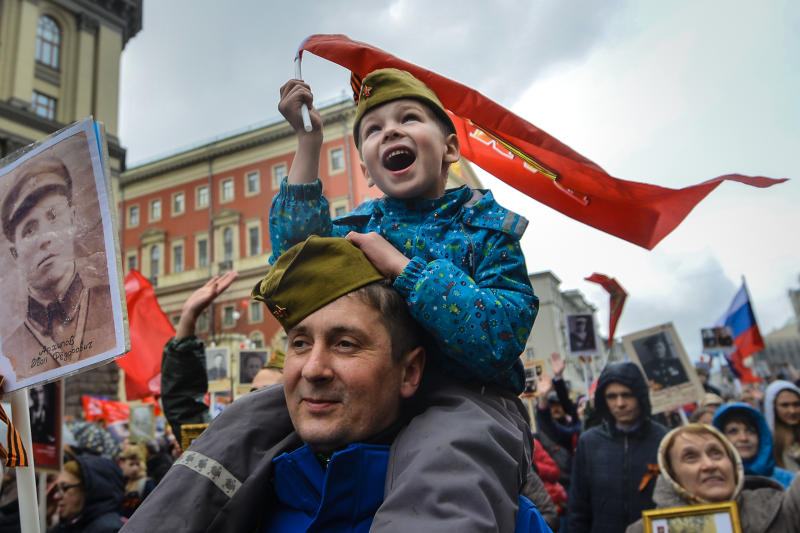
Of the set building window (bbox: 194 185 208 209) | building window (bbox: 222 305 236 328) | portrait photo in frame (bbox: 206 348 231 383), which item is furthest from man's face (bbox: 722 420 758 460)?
building window (bbox: 194 185 208 209)

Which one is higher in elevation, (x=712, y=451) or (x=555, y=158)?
(x=555, y=158)

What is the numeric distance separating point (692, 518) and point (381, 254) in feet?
7.06

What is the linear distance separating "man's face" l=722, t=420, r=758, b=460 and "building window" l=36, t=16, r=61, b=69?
32750 mm

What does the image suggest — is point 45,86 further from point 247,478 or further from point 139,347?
point 247,478

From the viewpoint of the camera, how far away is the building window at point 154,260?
48250mm

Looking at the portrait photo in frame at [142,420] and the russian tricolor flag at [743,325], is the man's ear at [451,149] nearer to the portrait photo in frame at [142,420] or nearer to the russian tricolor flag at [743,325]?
the portrait photo in frame at [142,420]

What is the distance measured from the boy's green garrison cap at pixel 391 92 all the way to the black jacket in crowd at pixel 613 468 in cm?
336

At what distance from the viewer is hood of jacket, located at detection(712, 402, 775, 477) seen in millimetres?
4176

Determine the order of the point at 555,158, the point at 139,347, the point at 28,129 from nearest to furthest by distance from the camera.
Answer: the point at 555,158 < the point at 139,347 < the point at 28,129

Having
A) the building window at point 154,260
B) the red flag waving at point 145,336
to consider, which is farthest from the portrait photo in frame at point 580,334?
the building window at point 154,260

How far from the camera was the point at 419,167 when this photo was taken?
1903 millimetres

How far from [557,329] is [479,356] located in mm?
54313

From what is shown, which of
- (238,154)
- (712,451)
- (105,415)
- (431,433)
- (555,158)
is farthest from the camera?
(238,154)

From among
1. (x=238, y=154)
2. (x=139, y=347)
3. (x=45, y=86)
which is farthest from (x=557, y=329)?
(x=139, y=347)
